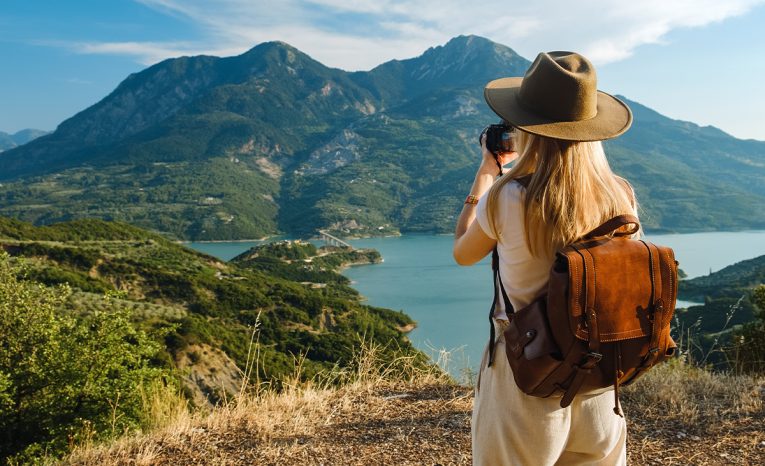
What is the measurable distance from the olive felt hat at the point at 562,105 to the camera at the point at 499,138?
0.35 ft

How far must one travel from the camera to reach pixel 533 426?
1.26 meters

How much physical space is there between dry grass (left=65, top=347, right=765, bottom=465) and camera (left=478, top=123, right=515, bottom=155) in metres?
1.51

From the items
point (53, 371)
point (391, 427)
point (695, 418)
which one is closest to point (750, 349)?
point (695, 418)

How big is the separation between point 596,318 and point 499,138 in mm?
513

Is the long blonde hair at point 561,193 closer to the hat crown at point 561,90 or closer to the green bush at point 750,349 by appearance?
the hat crown at point 561,90

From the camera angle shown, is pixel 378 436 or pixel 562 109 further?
pixel 378 436

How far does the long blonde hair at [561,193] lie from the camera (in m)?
1.21

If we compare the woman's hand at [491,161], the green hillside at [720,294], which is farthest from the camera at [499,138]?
the green hillside at [720,294]

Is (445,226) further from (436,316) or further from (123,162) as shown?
(123,162)

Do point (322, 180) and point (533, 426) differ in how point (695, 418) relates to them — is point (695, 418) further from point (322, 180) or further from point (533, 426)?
→ point (322, 180)

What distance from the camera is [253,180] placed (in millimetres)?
148375

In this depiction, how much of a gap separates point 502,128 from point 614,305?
52cm

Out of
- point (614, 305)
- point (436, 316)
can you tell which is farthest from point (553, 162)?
point (436, 316)

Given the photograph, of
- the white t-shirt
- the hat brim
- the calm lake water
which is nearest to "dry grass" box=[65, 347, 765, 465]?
the white t-shirt
